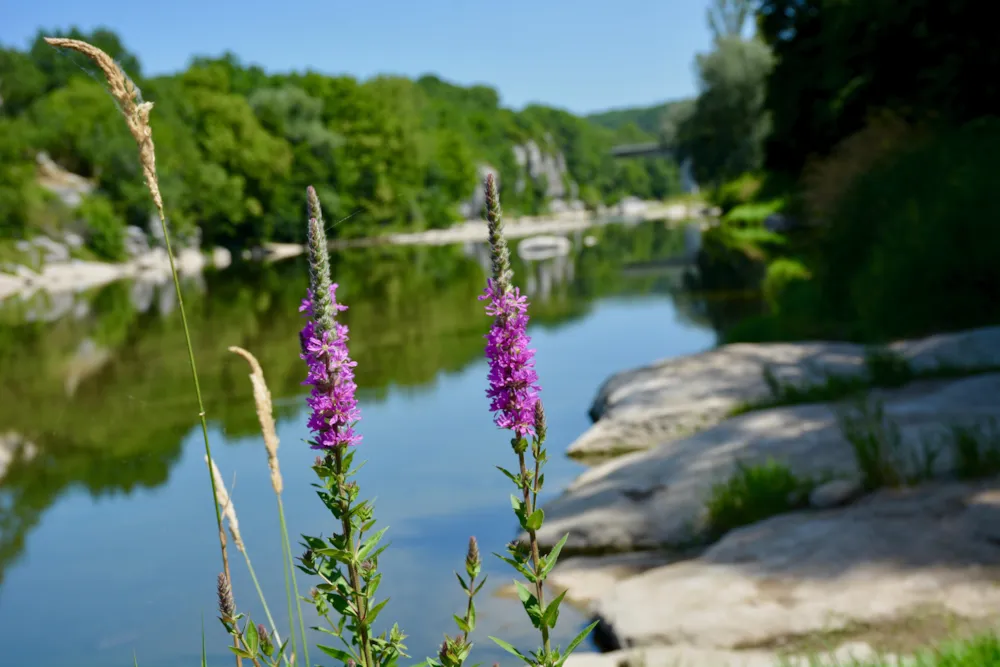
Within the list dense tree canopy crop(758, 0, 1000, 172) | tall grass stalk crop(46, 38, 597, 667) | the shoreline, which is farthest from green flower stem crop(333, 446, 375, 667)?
the shoreline

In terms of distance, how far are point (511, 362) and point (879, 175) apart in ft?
46.0

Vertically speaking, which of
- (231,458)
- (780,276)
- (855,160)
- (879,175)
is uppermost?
(855,160)

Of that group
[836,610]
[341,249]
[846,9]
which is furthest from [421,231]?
[836,610]

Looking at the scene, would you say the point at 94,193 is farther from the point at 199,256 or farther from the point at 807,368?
the point at 807,368

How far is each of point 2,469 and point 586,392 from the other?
23.9ft

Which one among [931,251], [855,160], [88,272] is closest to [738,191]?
[88,272]

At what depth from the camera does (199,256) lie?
54.1 meters

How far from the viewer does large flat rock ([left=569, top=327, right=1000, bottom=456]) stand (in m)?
9.25

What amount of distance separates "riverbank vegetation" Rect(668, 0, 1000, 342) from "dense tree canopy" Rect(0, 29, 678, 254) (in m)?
16.2

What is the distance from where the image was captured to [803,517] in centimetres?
597

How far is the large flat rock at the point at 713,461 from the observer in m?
6.73

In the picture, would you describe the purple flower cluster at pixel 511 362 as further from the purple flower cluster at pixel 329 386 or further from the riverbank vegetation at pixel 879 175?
the riverbank vegetation at pixel 879 175

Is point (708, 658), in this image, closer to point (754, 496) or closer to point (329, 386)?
point (754, 496)

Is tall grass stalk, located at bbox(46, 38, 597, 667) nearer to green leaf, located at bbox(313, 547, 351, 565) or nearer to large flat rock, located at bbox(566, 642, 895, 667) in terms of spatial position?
green leaf, located at bbox(313, 547, 351, 565)
